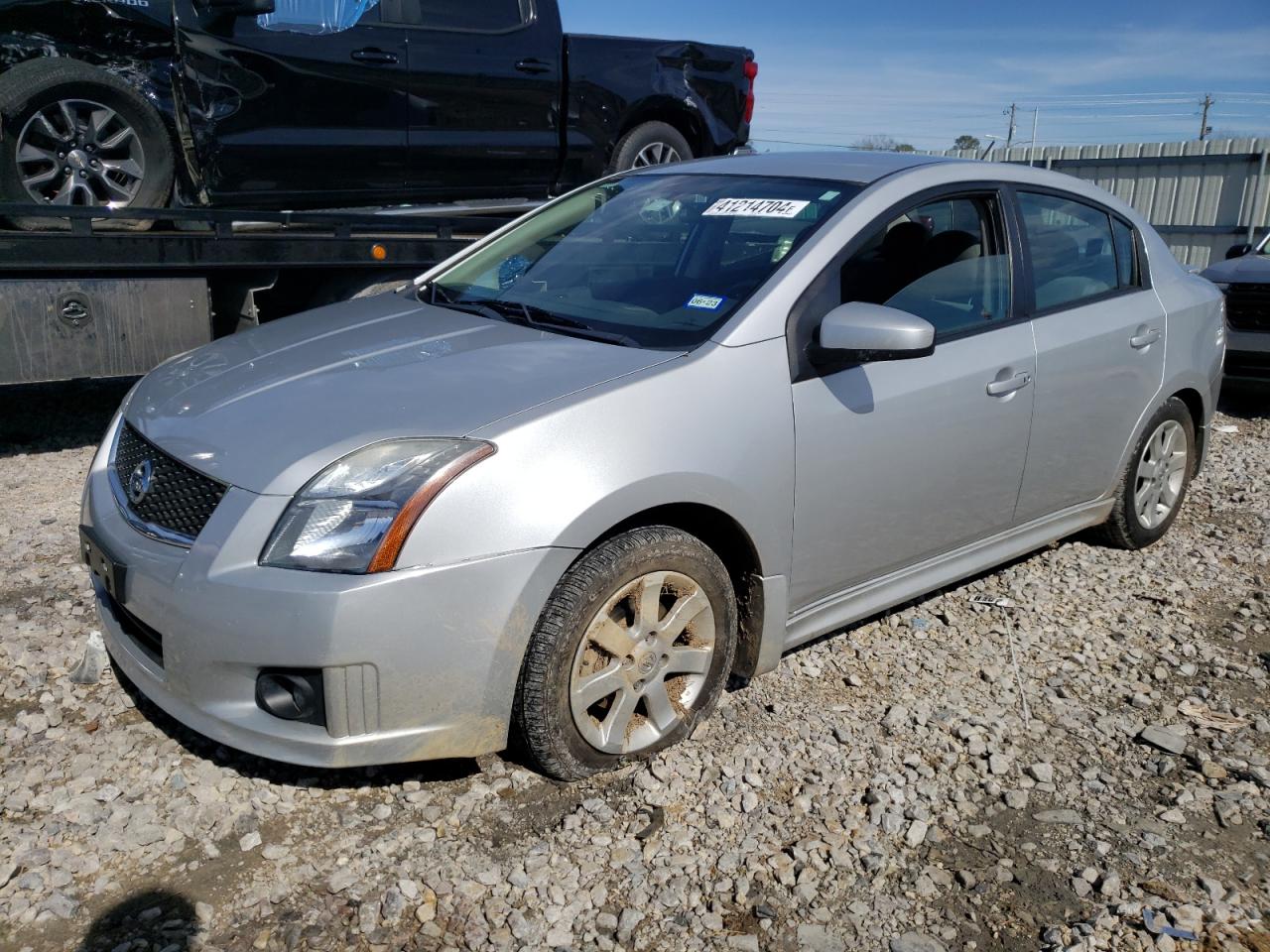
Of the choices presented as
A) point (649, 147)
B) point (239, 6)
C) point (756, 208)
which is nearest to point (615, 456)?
point (756, 208)

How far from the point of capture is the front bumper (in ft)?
8.01

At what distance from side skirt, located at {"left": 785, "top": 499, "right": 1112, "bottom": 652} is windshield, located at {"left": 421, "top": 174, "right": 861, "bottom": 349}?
97 centimetres

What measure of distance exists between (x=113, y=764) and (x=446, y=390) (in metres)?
1.38

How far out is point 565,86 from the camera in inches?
265

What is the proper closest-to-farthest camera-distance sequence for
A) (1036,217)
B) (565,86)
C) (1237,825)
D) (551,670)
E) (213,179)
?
(551,670)
(1237,825)
(1036,217)
(213,179)
(565,86)

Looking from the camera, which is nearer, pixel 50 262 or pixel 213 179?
pixel 50 262

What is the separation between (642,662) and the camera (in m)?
Result: 2.90

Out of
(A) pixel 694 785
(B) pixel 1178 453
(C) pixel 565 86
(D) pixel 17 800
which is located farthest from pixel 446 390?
(C) pixel 565 86

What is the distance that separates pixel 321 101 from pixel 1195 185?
1452 centimetres

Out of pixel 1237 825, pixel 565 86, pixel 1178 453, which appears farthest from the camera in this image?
pixel 565 86

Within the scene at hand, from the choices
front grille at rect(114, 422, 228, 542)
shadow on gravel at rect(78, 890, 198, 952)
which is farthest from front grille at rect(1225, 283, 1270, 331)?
shadow on gravel at rect(78, 890, 198, 952)

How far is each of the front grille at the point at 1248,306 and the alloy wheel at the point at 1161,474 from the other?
12.8 feet

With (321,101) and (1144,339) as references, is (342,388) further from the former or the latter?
(321,101)

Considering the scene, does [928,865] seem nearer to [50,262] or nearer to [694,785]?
[694,785]
